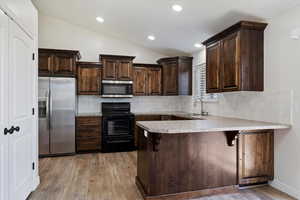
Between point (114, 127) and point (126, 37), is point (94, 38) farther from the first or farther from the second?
point (114, 127)

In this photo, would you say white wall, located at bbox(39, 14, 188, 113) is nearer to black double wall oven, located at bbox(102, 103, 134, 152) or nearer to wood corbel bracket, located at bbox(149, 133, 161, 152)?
black double wall oven, located at bbox(102, 103, 134, 152)

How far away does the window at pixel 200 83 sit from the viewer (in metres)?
5.08

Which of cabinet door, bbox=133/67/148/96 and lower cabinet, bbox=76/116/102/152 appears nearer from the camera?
lower cabinet, bbox=76/116/102/152

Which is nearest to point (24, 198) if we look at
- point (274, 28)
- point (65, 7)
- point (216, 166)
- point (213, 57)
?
point (216, 166)

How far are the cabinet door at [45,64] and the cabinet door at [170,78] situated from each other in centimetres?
298

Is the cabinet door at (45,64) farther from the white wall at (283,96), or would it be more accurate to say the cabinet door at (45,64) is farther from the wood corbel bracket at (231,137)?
the white wall at (283,96)

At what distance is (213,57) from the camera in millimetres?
3715

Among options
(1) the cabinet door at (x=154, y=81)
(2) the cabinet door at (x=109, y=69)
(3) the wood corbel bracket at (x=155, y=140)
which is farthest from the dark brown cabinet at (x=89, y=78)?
A: (3) the wood corbel bracket at (x=155, y=140)

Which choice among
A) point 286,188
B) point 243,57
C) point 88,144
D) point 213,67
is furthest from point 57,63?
point 286,188

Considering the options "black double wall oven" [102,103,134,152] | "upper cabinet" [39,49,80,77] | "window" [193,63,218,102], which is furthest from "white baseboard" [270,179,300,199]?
"upper cabinet" [39,49,80,77]

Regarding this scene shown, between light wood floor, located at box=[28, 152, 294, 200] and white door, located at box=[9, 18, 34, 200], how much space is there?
0.43m

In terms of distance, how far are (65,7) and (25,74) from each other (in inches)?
105

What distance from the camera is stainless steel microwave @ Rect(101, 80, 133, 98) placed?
529cm

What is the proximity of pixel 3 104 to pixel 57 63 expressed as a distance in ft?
9.29
